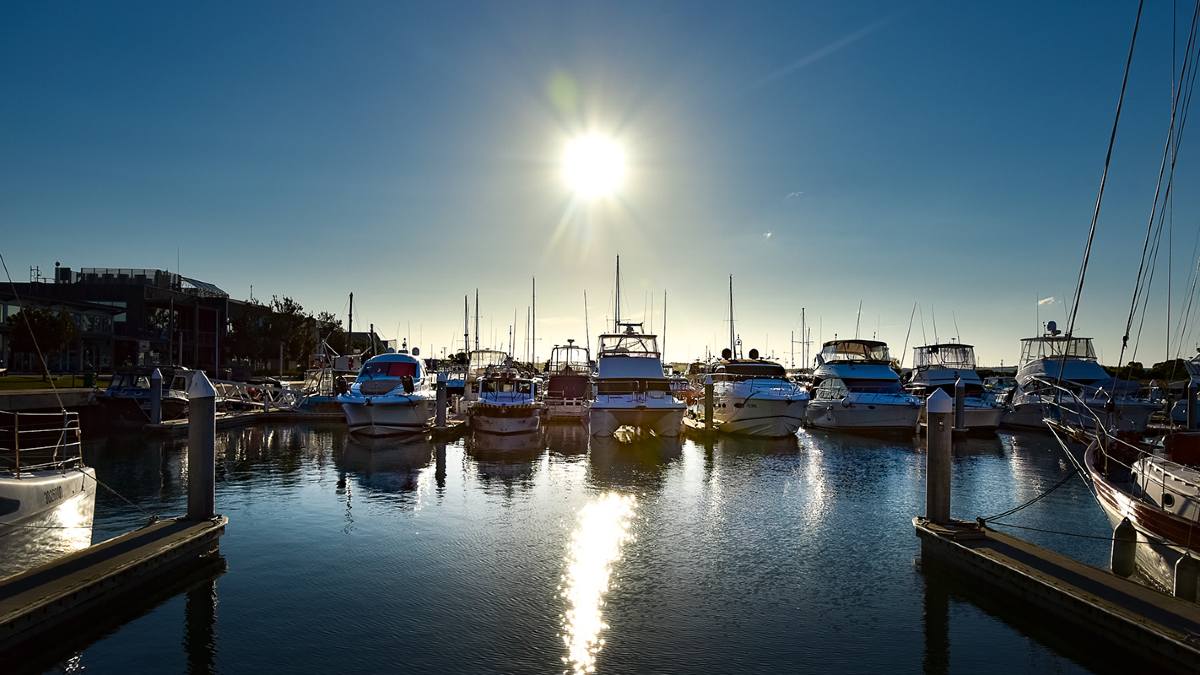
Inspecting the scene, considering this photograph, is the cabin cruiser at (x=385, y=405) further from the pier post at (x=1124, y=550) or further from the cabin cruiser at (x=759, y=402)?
the pier post at (x=1124, y=550)

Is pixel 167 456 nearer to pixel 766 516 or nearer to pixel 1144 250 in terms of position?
pixel 766 516

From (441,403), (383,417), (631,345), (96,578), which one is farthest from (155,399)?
(96,578)

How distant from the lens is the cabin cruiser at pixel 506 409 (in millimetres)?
33406

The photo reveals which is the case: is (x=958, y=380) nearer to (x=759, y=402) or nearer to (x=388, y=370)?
(x=759, y=402)

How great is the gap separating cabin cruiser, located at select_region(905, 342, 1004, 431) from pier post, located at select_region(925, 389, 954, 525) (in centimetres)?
2006

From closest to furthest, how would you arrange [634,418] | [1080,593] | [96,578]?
Result: [1080,593] < [96,578] < [634,418]

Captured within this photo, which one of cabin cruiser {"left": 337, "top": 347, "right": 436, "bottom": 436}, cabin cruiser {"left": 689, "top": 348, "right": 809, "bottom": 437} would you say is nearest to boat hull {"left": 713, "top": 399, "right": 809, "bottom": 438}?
cabin cruiser {"left": 689, "top": 348, "right": 809, "bottom": 437}

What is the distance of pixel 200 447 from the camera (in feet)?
42.0

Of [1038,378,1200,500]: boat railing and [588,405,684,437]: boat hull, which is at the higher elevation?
[1038,378,1200,500]: boat railing

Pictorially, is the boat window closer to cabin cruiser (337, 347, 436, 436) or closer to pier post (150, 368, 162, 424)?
cabin cruiser (337, 347, 436, 436)

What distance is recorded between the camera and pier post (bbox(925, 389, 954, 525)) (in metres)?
12.8

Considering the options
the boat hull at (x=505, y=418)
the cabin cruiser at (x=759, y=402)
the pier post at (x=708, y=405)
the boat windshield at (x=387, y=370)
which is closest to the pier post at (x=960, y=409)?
the cabin cruiser at (x=759, y=402)

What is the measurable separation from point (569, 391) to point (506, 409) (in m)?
9.43

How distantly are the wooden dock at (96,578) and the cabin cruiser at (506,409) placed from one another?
20.5m
